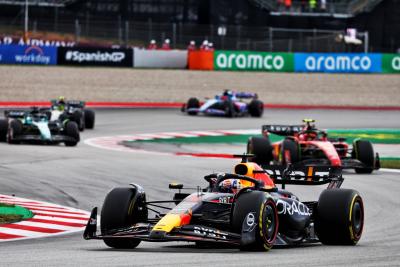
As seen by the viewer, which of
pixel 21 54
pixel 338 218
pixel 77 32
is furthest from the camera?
pixel 77 32

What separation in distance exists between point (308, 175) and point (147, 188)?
603 cm

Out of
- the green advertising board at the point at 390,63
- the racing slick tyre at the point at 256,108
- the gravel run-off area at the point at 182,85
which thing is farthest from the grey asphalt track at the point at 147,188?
the green advertising board at the point at 390,63

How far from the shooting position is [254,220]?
40.7ft

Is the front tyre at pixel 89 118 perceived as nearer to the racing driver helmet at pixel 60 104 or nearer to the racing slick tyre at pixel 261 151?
the racing driver helmet at pixel 60 104

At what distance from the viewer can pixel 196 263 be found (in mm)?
11023

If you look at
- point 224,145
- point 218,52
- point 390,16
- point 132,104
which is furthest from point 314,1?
point 224,145

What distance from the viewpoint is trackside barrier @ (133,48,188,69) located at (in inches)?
2083

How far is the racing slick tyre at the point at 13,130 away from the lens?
3097 cm

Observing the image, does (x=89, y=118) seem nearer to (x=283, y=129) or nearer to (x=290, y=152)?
(x=283, y=129)

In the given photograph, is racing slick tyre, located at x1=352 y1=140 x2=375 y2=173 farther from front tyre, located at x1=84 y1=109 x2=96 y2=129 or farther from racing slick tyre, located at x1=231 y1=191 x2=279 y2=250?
front tyre, located at x1=84 y1=109 x2=96 y2=129

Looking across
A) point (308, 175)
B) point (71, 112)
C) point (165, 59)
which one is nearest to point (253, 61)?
point (165, 59)

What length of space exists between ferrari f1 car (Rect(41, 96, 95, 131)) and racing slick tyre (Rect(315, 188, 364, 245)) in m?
20.1

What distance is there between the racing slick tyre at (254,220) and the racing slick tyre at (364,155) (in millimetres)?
12986

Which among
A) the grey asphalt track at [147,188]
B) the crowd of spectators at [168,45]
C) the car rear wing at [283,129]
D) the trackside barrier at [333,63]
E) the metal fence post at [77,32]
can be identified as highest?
the metal fence post at [77,32]
